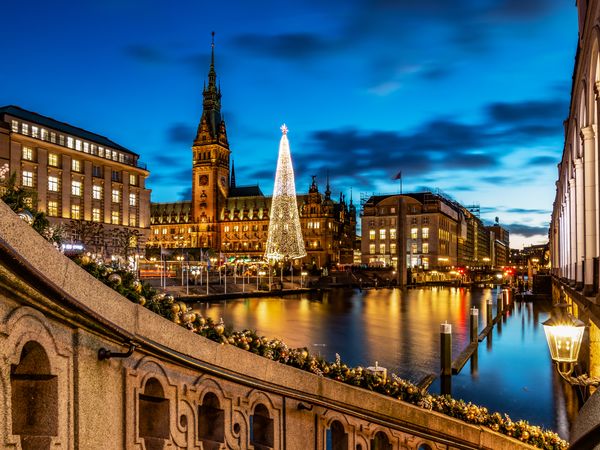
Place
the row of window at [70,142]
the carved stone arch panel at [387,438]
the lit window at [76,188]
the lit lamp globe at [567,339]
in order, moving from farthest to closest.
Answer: the lit window at [76,188] → the row of window at [70,142] → the lit lamp globe at [567,339] → the carved stone arch panel at [387,438]

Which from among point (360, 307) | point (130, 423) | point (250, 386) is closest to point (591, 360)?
point (250, 386)

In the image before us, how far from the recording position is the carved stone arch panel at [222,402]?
5.66 meters

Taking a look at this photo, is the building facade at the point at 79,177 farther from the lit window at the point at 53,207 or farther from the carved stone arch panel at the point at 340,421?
the carved stone arch panel at the point at 340,421

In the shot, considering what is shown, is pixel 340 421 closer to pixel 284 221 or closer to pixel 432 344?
pixel 432 344

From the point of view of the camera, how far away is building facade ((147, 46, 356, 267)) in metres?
172

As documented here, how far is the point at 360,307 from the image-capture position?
68062 mm

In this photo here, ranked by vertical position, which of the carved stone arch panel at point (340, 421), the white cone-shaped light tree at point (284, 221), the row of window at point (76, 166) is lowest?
the carved stone arch panel at point (340, 421)

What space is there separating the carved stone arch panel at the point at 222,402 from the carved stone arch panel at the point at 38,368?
1441mm

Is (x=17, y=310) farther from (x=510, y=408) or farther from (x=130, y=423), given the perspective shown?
(x=510, y=408)

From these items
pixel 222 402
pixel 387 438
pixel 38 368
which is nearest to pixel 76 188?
pixel 387 438

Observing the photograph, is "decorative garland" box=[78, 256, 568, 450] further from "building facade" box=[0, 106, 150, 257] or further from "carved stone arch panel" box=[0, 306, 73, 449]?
"building facade" box=[0, 106, 150, 257]

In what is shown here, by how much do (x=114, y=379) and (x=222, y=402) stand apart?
1.44 m

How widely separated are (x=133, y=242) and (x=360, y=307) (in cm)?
5270

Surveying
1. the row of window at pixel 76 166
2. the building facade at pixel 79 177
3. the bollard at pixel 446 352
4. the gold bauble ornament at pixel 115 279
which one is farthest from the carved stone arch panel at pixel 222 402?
the row of window at pixel 76 166
